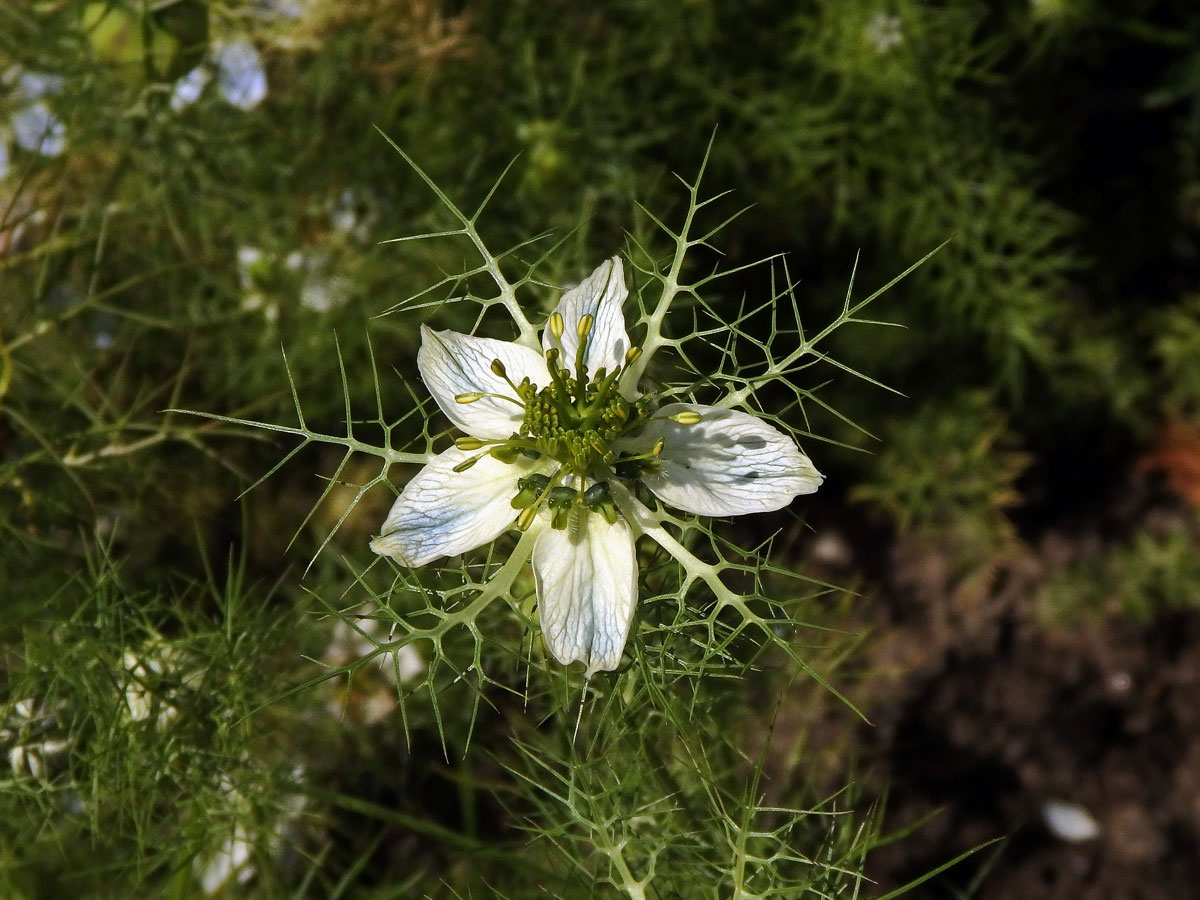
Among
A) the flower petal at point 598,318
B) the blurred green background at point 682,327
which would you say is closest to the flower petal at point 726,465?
the flower petal at point 598,318

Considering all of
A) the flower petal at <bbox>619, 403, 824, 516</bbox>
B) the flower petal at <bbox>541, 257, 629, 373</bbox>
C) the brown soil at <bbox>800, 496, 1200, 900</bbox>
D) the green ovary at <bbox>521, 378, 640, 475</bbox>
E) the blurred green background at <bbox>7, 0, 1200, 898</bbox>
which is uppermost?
the flower petal at <bbox>541, 257, 629, 373</bbox>

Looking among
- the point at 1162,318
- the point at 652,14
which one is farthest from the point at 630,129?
the point at 1162,318

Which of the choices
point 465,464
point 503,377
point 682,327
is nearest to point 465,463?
point 465,464

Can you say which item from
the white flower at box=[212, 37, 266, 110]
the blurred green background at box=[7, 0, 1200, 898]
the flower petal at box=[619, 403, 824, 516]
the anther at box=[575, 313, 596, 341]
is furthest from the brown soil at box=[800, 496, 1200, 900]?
the white flower at box=[212, 37, 266, 110]

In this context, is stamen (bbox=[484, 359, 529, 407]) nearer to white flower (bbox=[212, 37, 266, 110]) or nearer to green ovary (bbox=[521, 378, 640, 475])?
green ovary (bbox=[521, 378, 640, 475])

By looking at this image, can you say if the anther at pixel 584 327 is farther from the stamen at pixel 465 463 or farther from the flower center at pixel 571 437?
the stamen at pixel 465 463

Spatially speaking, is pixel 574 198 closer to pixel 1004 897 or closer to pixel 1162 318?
pixel 1162 318
